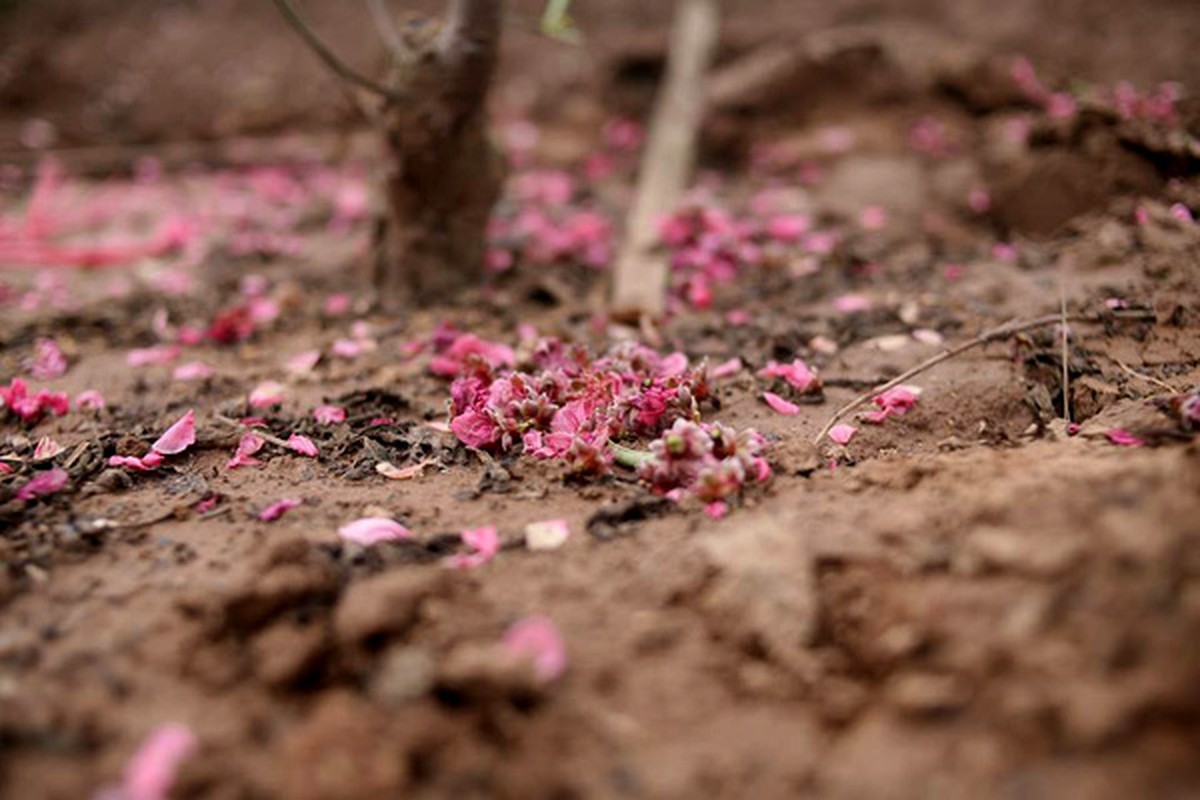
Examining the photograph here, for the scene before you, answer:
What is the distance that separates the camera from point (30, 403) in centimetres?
249

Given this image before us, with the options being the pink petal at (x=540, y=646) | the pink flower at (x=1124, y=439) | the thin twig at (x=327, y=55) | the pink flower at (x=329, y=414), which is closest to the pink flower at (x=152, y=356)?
the pink flower at (x=329, y=414)

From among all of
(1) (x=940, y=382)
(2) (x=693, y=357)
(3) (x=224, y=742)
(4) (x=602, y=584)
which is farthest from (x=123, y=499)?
(1) (x=940, y=382)

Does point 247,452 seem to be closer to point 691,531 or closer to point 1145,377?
point 691,531

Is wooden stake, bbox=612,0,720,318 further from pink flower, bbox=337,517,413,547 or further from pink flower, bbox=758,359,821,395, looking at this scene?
pink flower, bbox=337,517,413,547

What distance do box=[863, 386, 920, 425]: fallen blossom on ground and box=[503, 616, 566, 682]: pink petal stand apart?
1159 mm

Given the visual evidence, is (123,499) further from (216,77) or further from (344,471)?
(216,77)

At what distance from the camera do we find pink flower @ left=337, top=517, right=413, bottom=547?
174cm

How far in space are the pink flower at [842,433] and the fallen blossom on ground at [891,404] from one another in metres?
0.08

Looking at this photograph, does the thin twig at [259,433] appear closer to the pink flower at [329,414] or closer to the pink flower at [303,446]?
the pink flower at [303,446]

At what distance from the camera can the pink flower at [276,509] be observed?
1.87m

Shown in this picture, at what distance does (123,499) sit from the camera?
1.99m

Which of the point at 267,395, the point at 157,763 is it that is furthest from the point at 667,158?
the point at 157,763

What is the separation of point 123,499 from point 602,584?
3.94 ft

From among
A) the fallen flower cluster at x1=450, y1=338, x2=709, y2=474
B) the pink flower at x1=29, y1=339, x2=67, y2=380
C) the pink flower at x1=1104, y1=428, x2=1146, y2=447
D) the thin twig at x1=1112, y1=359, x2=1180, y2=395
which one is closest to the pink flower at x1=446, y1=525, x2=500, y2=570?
the fallen flower cluster at x1=450, y1=338, x2=709, y2=474
